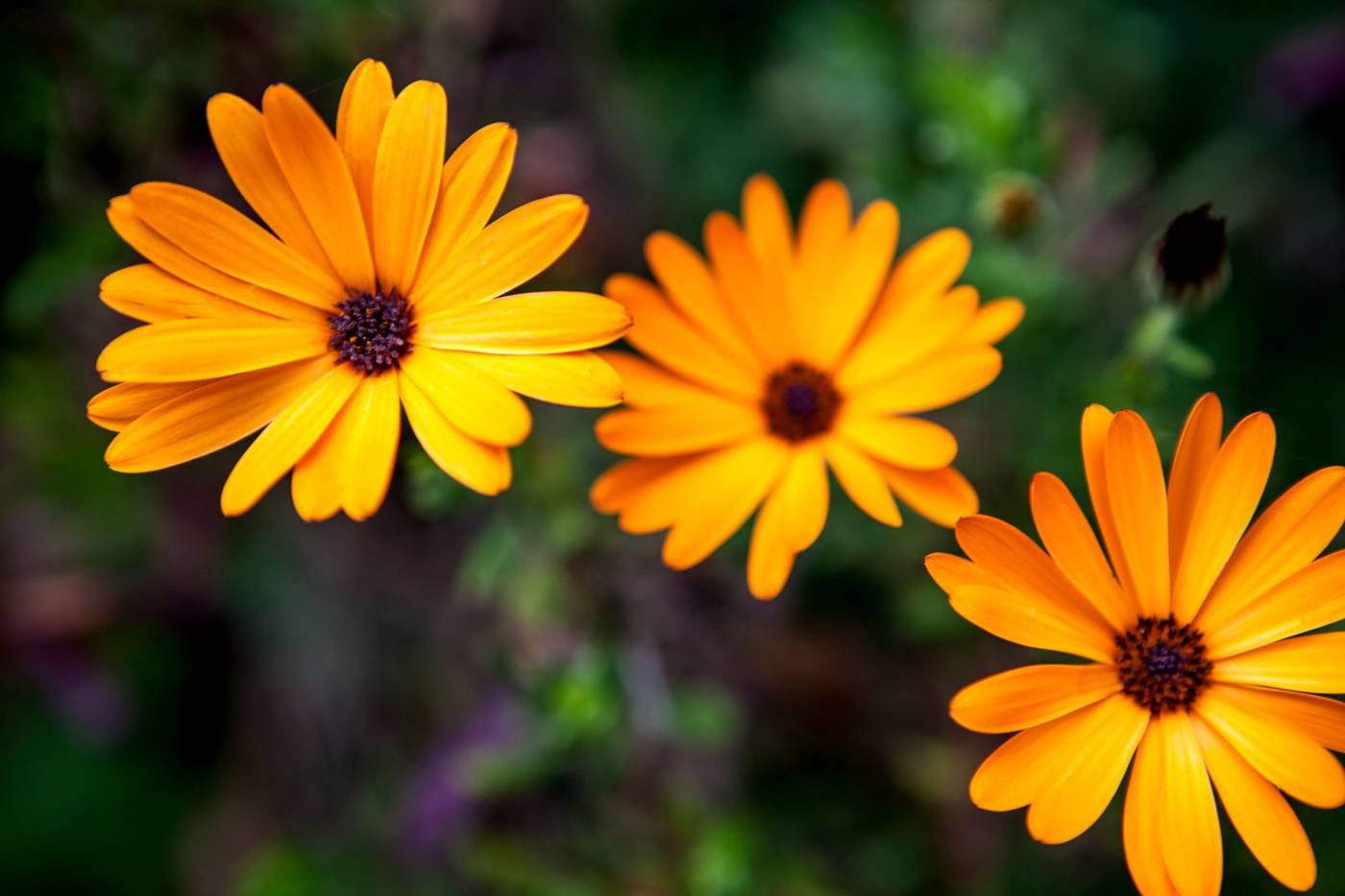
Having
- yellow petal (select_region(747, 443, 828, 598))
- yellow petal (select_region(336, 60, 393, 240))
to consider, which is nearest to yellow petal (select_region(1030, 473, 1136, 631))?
yellow petal (select_region(747, 443, 828, 598))

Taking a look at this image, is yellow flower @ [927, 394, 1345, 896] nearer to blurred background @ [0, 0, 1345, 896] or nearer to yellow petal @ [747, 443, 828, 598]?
yellow petal @ [747, 443, 828, 598]

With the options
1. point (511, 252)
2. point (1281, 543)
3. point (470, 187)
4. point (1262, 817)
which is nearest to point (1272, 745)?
point (1262, 817)

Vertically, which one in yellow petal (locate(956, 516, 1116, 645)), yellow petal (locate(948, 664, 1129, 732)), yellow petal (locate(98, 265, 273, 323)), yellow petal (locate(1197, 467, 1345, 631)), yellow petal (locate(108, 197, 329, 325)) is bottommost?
yellow petal (locate(948, 664, 1129, 732))

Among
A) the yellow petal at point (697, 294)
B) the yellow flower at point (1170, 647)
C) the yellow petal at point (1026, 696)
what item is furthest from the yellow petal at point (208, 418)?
the yellow petal at point (1026, 696)

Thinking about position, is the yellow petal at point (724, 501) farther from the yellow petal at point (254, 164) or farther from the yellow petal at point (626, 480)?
the yellow petal at point (254, 164)

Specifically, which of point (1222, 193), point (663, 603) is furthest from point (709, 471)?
point (1222, 193)

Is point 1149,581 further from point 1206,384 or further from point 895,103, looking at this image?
point 895,103
